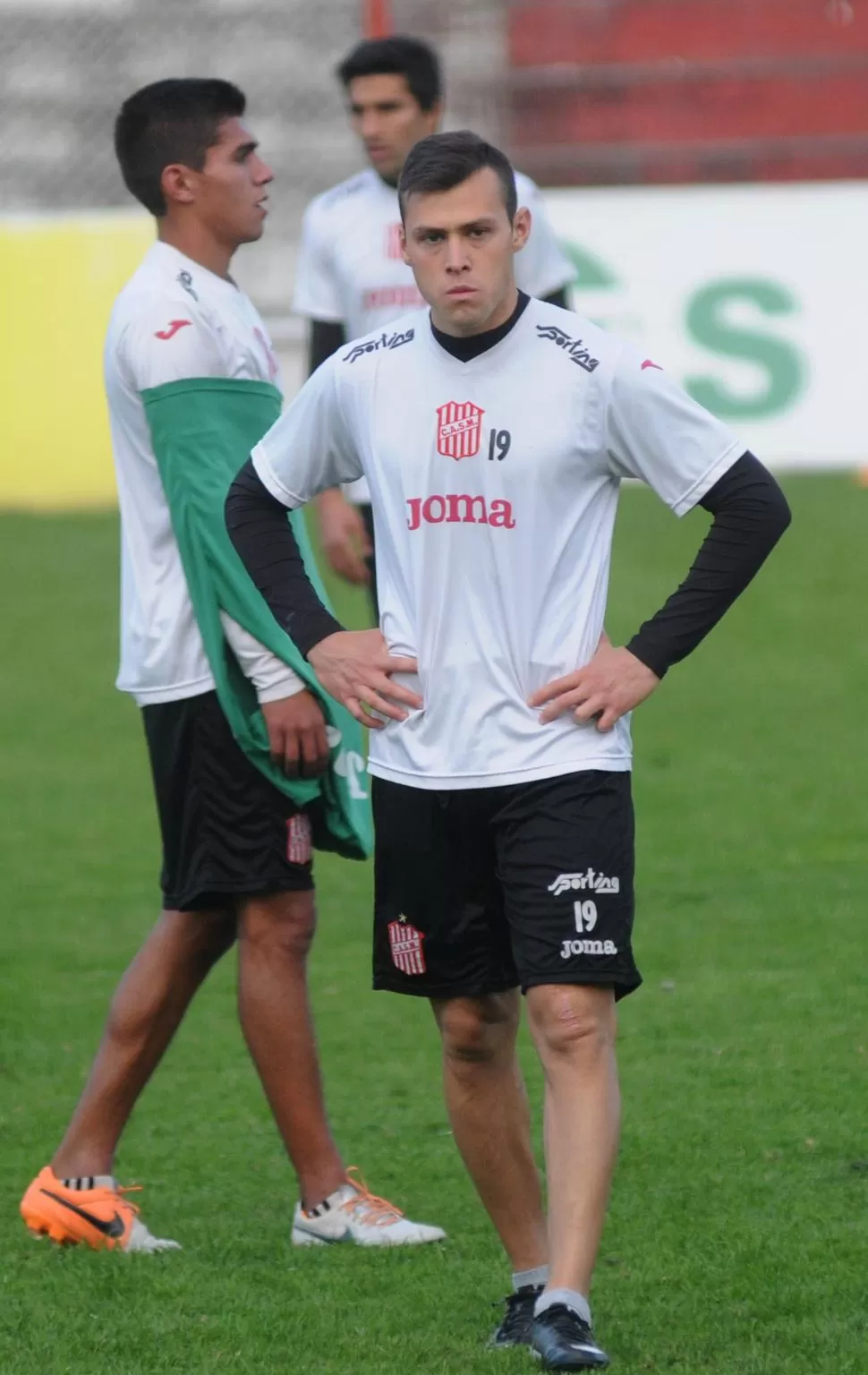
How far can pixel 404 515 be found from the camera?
12.6 ft

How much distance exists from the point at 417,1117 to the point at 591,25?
48.8ft

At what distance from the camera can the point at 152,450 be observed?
4586 mm

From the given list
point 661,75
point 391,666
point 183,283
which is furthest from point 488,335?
point 661,75

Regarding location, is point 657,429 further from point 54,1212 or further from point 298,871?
point 54,1212

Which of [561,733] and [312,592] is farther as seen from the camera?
[312,592]

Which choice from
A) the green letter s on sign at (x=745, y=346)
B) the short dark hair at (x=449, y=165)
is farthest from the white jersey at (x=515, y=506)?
the green letter s on sign at (x=745, y=346)

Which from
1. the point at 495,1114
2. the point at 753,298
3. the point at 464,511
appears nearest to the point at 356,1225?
the point at 495,1114

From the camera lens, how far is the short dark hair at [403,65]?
6395 millimetres

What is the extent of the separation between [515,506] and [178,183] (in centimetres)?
141

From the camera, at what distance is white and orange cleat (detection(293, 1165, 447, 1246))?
4.49 meters

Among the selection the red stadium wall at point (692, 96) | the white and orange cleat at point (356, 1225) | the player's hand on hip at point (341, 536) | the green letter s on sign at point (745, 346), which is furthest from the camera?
the red stadium wall at point (692, 96)

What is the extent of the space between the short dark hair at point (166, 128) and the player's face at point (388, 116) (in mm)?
1581

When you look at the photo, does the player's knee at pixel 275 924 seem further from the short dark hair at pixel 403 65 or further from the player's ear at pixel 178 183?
the short dark hair at pixel 403 65

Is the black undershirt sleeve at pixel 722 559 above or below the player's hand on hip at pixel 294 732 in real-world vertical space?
above
